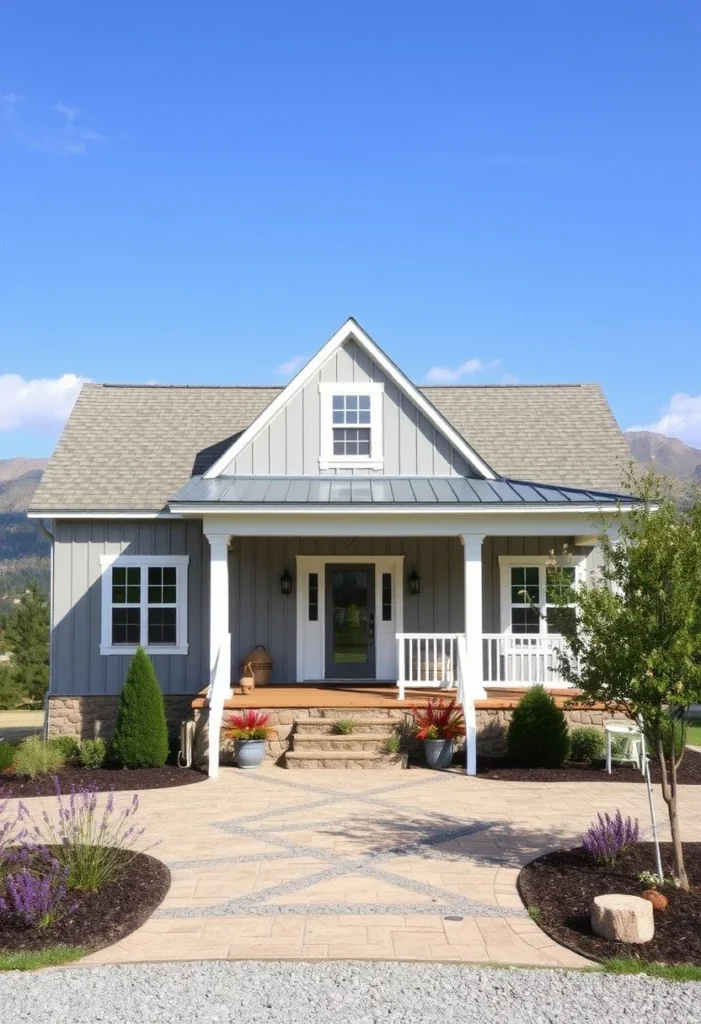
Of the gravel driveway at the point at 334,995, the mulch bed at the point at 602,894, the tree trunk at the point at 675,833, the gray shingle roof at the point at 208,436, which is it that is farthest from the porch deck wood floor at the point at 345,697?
the gravel driveway at the point at 334,995

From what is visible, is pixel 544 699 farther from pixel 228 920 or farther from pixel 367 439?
pixel 228 920

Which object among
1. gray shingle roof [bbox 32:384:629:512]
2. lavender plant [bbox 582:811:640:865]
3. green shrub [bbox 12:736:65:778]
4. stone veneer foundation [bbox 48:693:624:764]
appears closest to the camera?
lavender plant [bbox 582:811:640:865]

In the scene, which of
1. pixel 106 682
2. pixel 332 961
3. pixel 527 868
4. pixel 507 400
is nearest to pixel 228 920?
pixel 332 961

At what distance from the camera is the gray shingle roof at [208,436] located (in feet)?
57.7

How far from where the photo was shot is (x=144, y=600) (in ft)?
55.9

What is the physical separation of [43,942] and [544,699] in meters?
8.60

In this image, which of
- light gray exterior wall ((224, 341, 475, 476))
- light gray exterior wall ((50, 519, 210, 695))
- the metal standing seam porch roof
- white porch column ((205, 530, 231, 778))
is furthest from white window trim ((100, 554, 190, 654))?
light gray exterior wall ((224, 341, 475, 476))

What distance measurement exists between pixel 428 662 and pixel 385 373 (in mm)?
5043

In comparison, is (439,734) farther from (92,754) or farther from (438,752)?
(92,754)

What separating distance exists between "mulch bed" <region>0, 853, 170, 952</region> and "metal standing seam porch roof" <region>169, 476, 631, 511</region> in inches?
284

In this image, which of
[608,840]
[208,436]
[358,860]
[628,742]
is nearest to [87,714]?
[208,436]

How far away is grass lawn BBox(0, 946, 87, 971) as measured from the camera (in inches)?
255

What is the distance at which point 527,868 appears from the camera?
28.6ft

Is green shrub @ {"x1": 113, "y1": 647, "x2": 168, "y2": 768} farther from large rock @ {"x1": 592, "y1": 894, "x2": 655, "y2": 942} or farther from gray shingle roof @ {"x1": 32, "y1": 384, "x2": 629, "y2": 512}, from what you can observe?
large rock @ {"x1": 592, "y1": 894, "x2": 655, "y2": 942}
